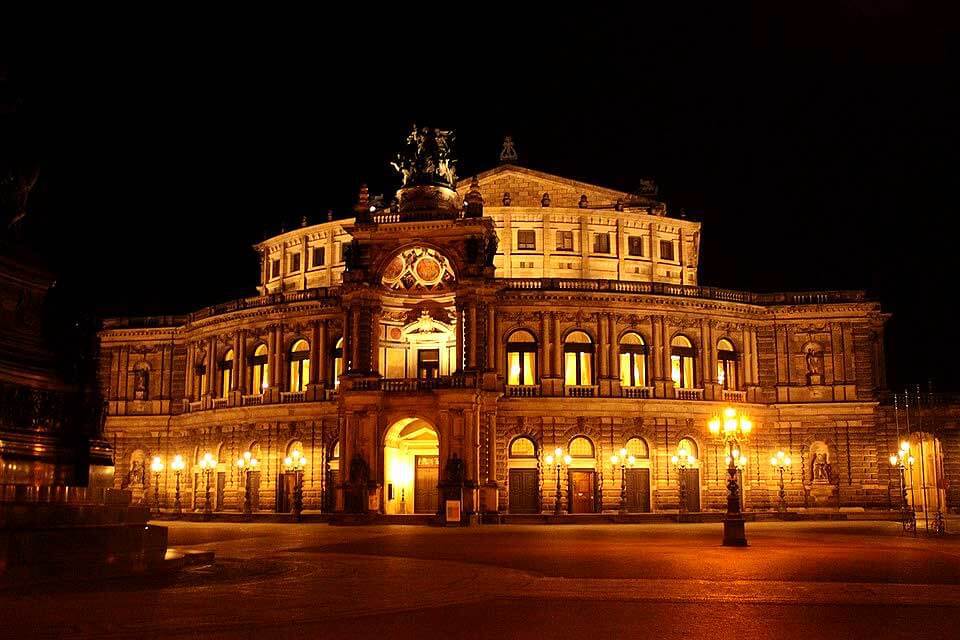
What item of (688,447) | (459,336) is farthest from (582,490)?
(459,336)

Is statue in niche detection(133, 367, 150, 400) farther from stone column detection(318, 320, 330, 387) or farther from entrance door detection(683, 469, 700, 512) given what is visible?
entrance door detection(683, 469, 700, 512)

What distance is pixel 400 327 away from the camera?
6175 centimetres

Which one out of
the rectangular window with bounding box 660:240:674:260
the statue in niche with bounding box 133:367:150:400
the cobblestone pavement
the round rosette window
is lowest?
the cobblestone pavement

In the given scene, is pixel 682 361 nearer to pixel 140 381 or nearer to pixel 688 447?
pixel 688 447

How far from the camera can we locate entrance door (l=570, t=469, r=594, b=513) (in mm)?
59344

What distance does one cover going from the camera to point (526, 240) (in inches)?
2778

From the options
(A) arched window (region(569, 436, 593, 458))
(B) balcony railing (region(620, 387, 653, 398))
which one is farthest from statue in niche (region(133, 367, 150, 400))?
(B) balcony railing (region(620, 387, 653, 398))

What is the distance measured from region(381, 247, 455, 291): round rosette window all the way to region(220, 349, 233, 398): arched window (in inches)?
576

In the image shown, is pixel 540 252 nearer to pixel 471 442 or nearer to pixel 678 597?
pixel 471 442

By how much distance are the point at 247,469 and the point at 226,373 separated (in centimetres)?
711

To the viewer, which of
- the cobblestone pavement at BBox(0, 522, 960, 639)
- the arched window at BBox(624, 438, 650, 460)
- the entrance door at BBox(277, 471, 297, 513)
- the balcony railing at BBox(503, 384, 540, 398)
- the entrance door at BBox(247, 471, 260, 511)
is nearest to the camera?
the cobblestone pavement at BBox(0, 522, 960, 639)

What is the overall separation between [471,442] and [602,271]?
21397mm

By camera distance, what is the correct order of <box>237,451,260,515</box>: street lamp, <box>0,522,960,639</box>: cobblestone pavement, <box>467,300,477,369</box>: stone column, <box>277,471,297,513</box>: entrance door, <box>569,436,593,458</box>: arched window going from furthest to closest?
<box>237,451,260,515</box>: street lamp < <box>277,471,297,513</box>: entrance door < <box>569,436,593,458</box>: arched window < <box>467,300,477,369</box>: stone column < <box>0,522,960,639</box>: cobblestone pavement

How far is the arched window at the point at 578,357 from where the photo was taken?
6125 cm
